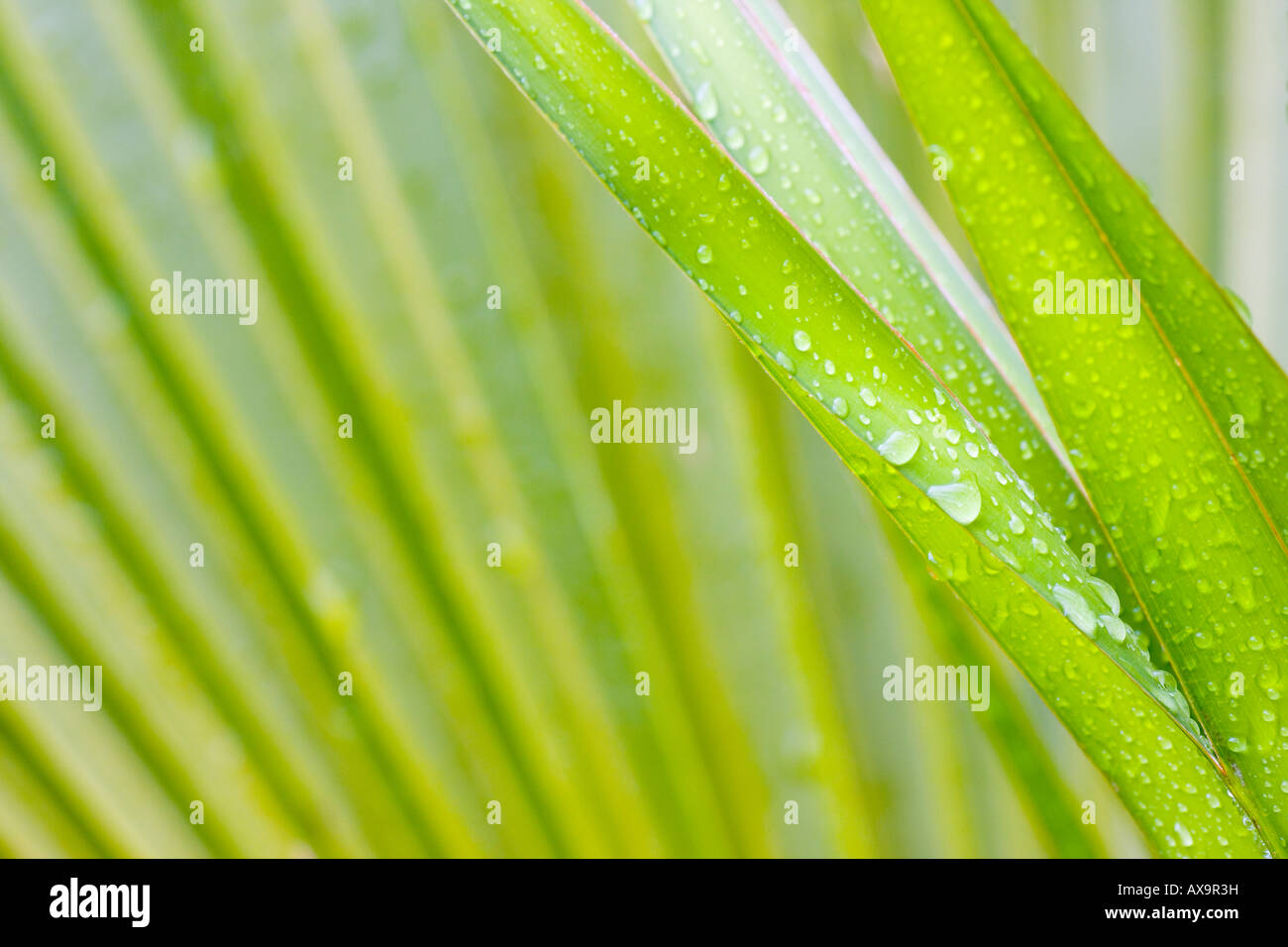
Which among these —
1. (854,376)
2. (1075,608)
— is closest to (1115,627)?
(1075,608)

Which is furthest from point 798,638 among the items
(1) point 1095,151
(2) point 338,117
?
(2) point 338,117

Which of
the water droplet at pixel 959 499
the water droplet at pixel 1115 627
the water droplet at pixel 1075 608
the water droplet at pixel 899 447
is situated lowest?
the water droplet at pixel 1115 627

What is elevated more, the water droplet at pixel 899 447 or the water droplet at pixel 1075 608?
the water droplet at pixel 899 447

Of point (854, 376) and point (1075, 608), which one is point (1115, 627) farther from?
point (854, 376)

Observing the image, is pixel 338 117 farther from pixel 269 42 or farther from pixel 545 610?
pixel 545 610
